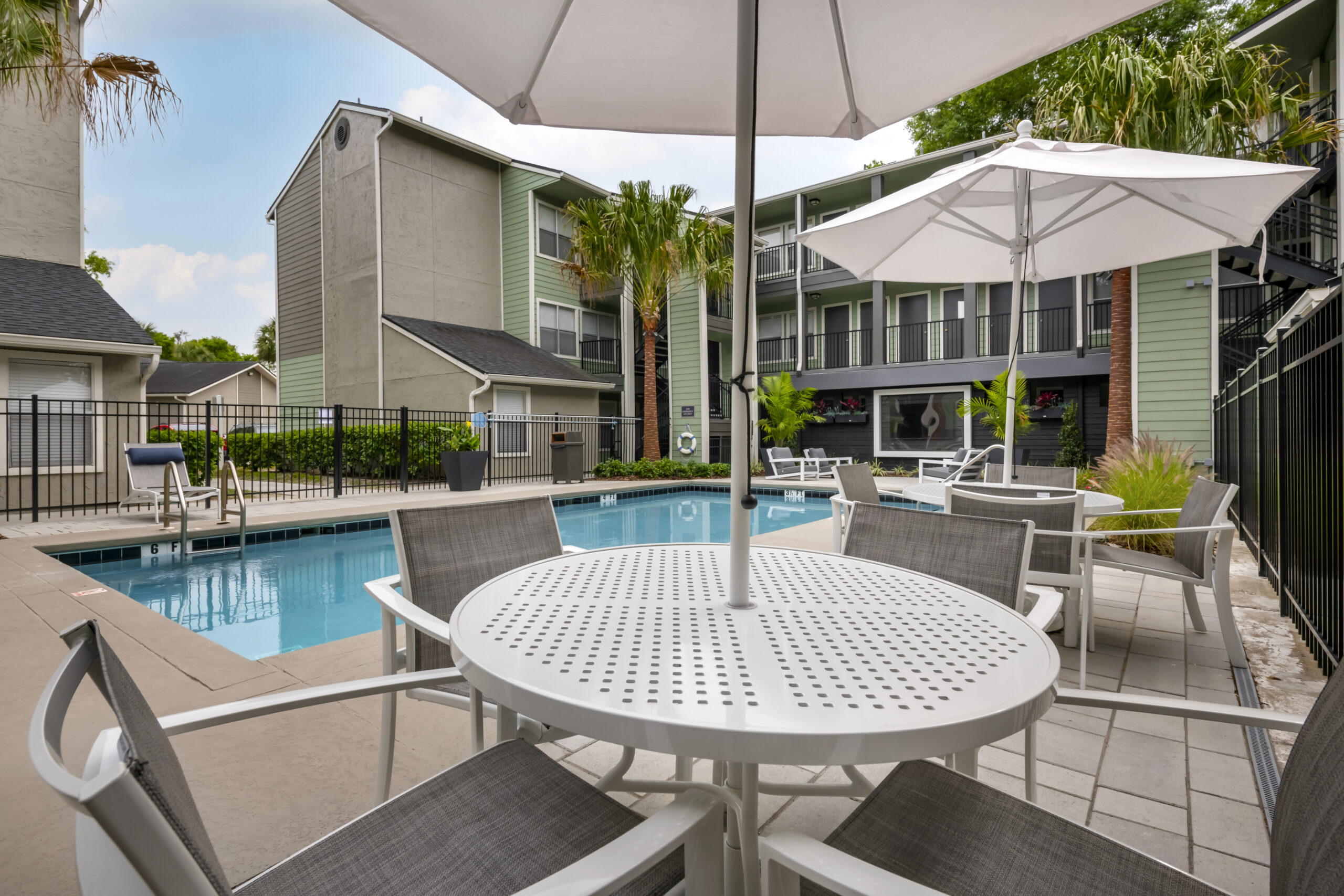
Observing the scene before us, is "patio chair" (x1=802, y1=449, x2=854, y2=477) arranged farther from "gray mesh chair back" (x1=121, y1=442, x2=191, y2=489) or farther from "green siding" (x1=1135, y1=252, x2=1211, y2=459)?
"gray mesh chair back" (x1=121, y1=442, x2=191, y2=489)

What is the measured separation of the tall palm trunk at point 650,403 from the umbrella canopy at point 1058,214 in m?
9.13

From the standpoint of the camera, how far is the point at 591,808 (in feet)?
3.67

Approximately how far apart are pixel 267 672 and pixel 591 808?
86.8 inches

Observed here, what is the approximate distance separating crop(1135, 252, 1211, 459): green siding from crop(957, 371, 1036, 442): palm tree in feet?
6.35

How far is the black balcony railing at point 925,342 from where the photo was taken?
1428cm

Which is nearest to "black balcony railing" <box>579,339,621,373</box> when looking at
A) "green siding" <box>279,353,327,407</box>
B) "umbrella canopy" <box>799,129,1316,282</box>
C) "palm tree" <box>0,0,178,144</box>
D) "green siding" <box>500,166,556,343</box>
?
"green siding" <box>500,166,556,343</box>

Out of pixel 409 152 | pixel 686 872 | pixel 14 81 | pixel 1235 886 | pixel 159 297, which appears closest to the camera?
pixel 686 872

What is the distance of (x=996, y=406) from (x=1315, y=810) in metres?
11.6

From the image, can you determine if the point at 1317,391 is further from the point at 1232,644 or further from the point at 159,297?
the point at 159,297

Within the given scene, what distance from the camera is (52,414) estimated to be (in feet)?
25.9

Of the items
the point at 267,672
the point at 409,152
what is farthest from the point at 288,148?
the point at 267,672

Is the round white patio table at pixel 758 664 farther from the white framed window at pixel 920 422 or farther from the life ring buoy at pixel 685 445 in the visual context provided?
the life ring buoy at pixel 685 445

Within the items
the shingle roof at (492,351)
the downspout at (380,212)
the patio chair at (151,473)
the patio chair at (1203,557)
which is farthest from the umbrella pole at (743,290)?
the downspout at (380,212)

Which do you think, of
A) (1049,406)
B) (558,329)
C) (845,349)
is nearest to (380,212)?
(558,329)
